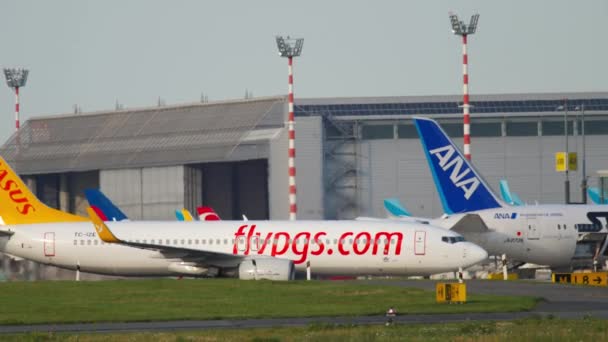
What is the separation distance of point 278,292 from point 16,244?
20265 millimetres

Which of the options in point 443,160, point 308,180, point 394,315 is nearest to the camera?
point 394,315

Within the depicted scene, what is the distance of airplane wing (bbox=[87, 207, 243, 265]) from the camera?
57.5 metres

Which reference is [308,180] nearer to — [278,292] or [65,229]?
[65,229]

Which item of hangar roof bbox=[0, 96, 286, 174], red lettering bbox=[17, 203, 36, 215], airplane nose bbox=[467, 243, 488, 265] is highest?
hangar roof bbox=[0, 96, 286, 174]

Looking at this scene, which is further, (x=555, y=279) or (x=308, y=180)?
(x=308, y=180)

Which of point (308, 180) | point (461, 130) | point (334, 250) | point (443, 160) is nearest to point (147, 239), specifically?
point (334, 250)

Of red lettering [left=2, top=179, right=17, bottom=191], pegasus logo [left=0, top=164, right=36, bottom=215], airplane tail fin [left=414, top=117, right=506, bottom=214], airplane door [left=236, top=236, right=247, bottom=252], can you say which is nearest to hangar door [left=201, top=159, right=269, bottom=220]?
airplane tail fin [left=414, top=117, right=506, bottom=214]

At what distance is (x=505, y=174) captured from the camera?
360 ft

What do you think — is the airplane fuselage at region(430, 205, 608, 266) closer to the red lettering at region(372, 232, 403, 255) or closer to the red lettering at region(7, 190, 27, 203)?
the red lettering at region(372, 232, 403, 255)

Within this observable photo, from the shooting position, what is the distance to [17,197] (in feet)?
211

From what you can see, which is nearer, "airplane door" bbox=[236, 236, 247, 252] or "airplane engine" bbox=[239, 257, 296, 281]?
"airplane engine" bbox=[239, 257, 296, 281]

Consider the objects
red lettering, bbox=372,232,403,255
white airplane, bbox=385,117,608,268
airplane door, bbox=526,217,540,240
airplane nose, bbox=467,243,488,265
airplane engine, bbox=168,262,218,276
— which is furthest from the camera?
airplane door, bbox=526,217,540,240

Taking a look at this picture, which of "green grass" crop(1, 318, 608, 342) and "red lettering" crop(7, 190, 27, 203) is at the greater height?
"red lettering" crop(7, 190, 27, 203)

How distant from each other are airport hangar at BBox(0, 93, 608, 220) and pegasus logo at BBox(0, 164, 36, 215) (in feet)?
137
